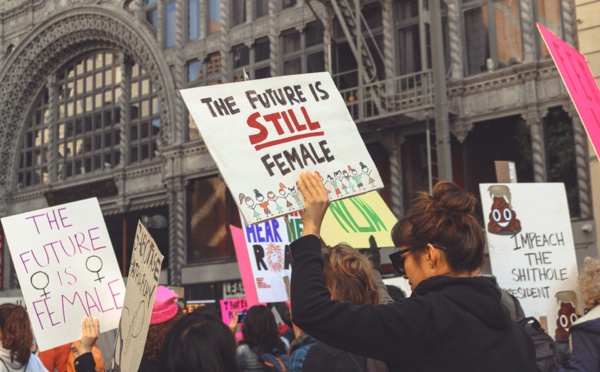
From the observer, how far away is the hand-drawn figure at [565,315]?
7.56m

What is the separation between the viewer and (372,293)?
3.91 meters

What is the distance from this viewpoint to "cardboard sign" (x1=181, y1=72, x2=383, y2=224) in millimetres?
3578

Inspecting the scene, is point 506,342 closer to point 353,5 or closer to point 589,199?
point 589,199

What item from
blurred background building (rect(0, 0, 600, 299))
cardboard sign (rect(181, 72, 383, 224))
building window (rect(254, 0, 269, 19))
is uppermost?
building window (rect(254, 0, 269, 19))

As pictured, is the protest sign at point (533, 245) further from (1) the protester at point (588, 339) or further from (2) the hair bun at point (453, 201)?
(2) the hair bun at point (453, 201)

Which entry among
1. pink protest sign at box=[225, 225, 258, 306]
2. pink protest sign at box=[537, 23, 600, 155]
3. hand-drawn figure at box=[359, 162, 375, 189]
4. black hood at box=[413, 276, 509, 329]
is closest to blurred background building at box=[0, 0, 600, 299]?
pink protest sign at box=[225, 225, 258, 306]

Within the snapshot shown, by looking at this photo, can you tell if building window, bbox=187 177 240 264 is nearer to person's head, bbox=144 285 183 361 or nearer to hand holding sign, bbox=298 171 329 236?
person's head, bbox=144 285 183 361

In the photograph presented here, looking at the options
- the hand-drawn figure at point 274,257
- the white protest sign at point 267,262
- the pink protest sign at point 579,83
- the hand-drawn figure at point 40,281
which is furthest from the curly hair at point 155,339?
the hand-drawn figure at point 274,257

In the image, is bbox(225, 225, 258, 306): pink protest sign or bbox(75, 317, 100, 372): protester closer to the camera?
bbox(75, 317, 100, 372): protester

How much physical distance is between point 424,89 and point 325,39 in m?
3.91

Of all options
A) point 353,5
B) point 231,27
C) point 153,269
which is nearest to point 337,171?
point 153,269

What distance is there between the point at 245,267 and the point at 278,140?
6.37 meters

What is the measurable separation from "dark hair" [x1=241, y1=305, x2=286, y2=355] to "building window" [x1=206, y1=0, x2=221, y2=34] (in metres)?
22.2

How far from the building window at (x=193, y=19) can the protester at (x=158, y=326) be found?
24.3 metres
